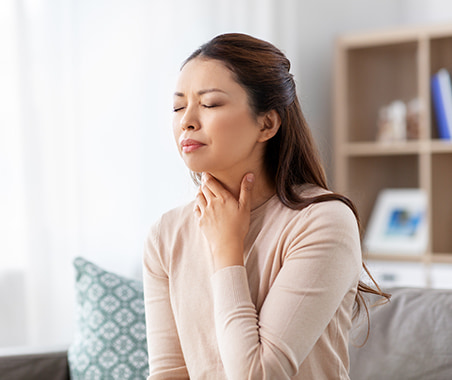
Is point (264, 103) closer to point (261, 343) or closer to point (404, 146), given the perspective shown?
point (261, 343)

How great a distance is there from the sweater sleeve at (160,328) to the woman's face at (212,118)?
0.84 ft

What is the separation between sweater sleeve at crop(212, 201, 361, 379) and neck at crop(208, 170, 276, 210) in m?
0.14

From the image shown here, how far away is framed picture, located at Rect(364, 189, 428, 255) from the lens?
3375 millimetres

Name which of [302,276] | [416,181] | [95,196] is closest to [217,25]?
[95,196]

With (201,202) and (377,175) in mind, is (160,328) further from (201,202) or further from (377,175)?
(377,175)

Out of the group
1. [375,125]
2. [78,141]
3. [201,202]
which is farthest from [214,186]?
[375,125]

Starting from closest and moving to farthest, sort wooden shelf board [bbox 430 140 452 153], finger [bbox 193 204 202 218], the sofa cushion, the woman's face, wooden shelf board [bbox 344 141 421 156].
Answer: the woman's face < finger [bbox 193 204 202 218] < the sofa cushion < wooden shelf board [bbox 430 140 452 153] < wooden shelf board [bbox 344 141 421 156]

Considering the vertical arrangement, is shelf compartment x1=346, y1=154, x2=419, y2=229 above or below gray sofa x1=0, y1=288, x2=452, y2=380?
above

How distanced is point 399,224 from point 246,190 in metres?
2.40

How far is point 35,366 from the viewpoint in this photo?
178 centimetres

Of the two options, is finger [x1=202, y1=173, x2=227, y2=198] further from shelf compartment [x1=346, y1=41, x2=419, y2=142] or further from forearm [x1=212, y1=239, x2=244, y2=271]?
shelf compartment [x1=346, y1=41, x2=419, y2=142]

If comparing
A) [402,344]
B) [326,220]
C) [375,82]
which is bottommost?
[402,344]

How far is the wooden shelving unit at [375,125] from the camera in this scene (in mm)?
3312

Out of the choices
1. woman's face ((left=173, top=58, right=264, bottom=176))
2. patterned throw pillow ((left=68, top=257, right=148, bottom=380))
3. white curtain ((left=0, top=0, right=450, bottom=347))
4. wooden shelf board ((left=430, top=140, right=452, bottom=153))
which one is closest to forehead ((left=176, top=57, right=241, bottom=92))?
woman's face ((left=173, top=58, right=264, bottom=176))
